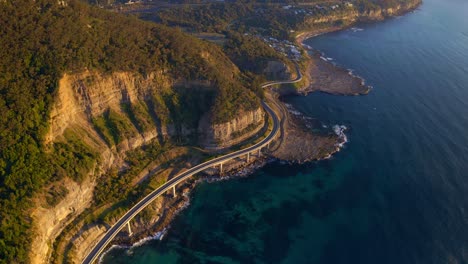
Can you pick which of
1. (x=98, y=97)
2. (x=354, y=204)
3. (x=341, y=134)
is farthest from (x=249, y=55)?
(x=354, y=204)

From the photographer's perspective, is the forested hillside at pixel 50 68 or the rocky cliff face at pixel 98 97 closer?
the forested hillside at pixel 50 68

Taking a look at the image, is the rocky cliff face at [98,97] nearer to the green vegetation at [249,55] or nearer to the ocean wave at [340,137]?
the green vegetation at [249,55]

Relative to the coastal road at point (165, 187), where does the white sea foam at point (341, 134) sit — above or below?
above

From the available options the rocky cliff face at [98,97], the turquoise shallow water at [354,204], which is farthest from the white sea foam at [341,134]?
the rocky cliff face at [98,97]

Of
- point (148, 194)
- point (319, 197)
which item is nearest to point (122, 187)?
point (148, 194)

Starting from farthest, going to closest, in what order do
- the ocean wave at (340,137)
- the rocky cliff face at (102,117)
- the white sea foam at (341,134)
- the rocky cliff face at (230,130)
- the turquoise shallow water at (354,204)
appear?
1. the white sea foam at (341,134)
2. the ocean wave at (340,137)
3. the rocky cliff face at (230,130)
4. the turquoise shallow water at (354,204)
5. the rocky cliff face at (102,117)
